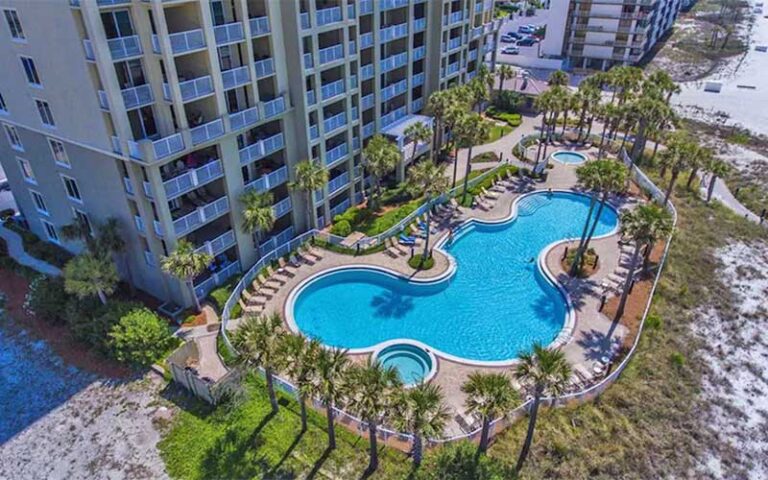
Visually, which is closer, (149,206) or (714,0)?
(149,206)

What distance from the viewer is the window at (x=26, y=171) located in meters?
43.6

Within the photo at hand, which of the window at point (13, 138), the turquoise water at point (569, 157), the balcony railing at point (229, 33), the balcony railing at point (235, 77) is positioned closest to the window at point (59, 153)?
the window at point (13, 138)

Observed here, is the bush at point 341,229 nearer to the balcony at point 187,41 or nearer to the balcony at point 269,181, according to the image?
the balcony at point 269,181

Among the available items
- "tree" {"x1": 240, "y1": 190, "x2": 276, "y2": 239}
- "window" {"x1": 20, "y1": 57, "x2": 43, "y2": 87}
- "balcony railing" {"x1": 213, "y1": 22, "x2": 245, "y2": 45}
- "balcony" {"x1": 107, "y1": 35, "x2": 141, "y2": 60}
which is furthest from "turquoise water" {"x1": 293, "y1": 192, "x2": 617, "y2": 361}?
"window" {"x1": 20, "y1": 57, "x2": 43, "y2": 87}

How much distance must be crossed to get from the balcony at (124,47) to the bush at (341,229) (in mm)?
22333

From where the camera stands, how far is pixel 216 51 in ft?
115

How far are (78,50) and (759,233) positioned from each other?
6018cm

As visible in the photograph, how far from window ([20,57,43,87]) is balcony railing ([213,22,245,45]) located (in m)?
12.6

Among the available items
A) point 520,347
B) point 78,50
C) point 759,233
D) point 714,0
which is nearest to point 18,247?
point 78,50

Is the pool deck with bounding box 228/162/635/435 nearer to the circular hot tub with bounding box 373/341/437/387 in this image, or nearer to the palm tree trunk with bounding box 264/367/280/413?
the circular hot tub with bounding box 373/341/437/387

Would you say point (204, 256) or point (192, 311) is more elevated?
point (204, 256)

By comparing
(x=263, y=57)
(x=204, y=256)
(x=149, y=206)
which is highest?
(x=263, y=57)

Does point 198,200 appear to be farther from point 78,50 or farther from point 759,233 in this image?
point 759,233

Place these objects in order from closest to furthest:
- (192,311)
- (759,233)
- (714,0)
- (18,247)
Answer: (192,311) → (18,247) → (759,233) → (714,0)
